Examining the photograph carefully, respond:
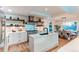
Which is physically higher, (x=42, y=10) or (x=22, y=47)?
(x=42, y=10)

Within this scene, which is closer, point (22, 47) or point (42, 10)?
point (42, 10)

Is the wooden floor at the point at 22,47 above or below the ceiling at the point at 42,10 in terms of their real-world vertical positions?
below

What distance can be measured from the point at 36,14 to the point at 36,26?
0.26 m

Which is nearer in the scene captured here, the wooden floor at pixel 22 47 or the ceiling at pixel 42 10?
the ceiling at pixel 42 10

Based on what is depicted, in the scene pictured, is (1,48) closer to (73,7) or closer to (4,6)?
(4,6)

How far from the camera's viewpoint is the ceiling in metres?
1.48

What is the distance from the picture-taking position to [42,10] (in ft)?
5.26

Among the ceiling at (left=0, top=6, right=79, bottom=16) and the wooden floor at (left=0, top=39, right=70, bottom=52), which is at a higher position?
the ceiling at (left=0, top=6, right=79, bottom=16)

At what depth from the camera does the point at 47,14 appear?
1682mm

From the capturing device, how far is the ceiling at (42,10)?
148 cm

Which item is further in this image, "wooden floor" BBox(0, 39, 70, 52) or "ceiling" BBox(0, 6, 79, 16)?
"wooden floor" BBox(0, 39, 70, 52)
